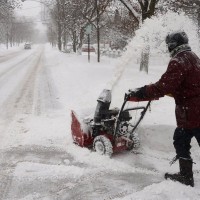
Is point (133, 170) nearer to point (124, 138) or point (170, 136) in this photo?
point (124, 138)

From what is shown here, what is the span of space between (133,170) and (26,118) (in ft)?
11.8

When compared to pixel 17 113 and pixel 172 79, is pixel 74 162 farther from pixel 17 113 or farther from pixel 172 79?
pixel 17 113

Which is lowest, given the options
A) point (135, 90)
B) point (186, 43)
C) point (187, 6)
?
point (135, 90)

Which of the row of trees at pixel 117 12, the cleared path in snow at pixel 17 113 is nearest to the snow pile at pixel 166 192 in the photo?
the cleared path in snow at pixel 17 113

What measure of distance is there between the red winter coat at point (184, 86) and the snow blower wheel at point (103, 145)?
4.52ft

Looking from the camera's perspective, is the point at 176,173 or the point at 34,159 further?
the point at 34,159

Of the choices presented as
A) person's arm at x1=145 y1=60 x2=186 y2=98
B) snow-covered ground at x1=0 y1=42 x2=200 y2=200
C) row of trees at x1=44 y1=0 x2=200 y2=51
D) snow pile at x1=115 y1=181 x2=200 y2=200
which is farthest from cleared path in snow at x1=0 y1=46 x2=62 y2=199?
row of trees at x1=44 y1=0 x2=200 y2=51

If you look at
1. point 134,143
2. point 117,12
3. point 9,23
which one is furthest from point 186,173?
point 9,23

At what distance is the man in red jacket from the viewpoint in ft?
13.9

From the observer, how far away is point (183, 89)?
433 cm

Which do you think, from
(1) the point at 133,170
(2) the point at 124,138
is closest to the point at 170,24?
(2) the point at 124,138

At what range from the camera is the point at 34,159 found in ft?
17.9

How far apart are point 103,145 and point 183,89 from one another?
1.71 meters

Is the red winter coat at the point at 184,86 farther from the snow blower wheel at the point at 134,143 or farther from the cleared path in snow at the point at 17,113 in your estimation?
the cleared path in snow at the point at 17,113
